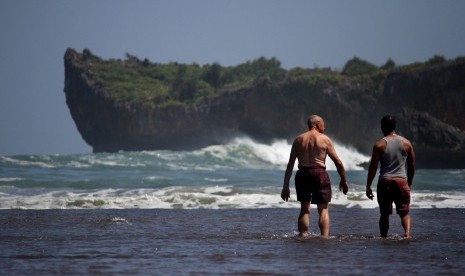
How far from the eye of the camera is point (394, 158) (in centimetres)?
1023

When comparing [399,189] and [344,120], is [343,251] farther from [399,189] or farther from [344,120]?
[344,120]

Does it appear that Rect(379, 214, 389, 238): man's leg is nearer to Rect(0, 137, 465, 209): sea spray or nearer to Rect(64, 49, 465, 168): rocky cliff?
Rect(0, 137, 465, 209): sea spray

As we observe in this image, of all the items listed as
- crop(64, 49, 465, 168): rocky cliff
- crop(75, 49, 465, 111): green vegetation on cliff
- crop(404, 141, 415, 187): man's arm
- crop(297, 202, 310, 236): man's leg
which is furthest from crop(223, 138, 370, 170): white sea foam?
crop(404, 141, 415, 187): man's arm

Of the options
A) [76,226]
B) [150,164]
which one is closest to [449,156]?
[150,164]

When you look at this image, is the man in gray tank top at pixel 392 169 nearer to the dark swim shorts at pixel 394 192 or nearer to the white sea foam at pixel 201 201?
the dark swim shorts at pixel 394 192

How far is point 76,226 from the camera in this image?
1289cm

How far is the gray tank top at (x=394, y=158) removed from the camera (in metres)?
10.2

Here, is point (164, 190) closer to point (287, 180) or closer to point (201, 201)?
point (201, 201)

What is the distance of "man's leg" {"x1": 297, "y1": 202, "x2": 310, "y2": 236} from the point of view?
34.6ft

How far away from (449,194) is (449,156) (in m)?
27.4

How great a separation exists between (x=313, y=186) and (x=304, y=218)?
43 cm

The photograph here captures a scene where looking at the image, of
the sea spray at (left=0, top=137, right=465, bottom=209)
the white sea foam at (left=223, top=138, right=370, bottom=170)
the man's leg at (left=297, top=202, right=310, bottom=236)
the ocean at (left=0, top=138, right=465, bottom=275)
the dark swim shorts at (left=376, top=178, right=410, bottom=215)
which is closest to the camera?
the ocean at (left=0, top=138, right=465, bottom=275)

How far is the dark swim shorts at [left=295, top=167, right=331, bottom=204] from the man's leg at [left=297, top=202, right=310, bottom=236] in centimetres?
9

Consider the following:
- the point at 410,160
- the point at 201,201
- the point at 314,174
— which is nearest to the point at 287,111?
the point at 201,201
